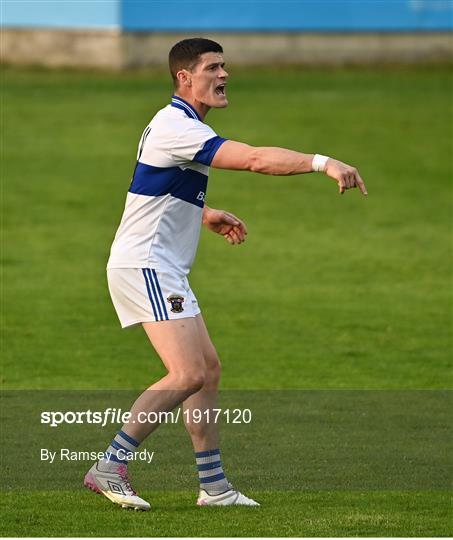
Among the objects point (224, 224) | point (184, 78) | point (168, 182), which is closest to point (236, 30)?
point (224, 224)

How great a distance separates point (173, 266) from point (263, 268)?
11.9 m

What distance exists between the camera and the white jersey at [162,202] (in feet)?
27.9

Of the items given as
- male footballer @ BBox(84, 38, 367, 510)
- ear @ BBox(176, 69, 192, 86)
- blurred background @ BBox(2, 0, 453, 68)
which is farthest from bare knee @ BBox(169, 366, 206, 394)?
blurred background @ BBox(2, 0, 453, 68)

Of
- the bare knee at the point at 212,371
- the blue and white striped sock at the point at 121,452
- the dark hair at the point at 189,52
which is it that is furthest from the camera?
the bare knee at the point at 212,371

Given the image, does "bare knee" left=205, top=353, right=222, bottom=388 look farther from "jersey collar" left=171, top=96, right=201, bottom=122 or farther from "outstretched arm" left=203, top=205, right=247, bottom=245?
"jersey collar" left=171, top=96, right=201, bottom=122

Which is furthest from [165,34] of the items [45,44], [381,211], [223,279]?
[223,279]

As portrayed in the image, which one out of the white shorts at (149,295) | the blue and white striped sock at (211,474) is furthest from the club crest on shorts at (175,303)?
the blue and white striped sock at (211,474)

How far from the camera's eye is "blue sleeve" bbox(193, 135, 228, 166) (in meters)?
8.23

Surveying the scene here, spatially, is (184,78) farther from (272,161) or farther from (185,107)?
(272,161)

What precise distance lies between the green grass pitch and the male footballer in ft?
1.07

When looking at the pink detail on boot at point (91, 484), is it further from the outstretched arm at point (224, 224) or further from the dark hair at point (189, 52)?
the dark hair at point (189, 52)

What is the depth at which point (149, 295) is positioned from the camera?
8500 millimetres

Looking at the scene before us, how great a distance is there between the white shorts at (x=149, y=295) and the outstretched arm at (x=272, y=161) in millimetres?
775

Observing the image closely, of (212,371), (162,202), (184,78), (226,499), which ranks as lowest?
(226,499)
